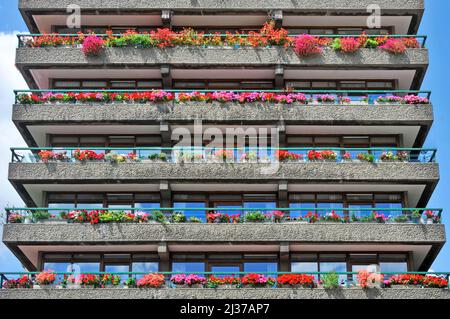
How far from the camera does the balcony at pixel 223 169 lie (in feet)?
200

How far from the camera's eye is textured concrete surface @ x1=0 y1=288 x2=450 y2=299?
2251 inches

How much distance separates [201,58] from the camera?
6378 centimetres

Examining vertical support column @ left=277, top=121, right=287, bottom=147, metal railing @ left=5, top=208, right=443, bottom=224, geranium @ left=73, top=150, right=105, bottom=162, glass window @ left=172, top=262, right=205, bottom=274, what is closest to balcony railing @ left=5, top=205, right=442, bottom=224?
metal railing @ left=5, top=208, right=443, bottom=224

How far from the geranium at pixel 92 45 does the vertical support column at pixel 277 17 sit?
8660 mm

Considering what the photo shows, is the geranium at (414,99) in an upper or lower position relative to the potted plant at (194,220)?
upper

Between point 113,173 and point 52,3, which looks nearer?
point 113,173

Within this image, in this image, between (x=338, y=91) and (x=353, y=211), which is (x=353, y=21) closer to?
(x=338, y=91)

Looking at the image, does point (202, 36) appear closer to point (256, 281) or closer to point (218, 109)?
point (218, 109)

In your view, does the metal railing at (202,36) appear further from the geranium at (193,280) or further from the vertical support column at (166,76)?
the geranium at (193,280)

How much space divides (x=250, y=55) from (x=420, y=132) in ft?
30.1

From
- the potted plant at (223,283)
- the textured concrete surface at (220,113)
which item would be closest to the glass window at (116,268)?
the potted plant at (223,283)

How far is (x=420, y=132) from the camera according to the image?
209 feet

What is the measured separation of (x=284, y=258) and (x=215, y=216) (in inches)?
146

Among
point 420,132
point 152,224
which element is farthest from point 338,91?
point 152,224
